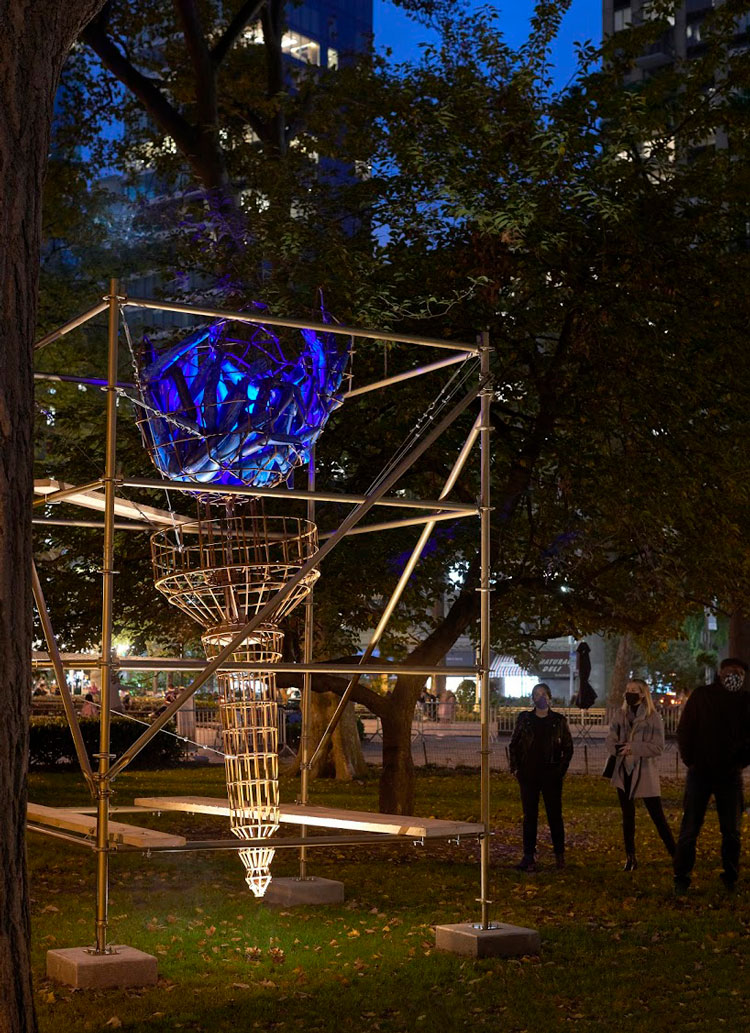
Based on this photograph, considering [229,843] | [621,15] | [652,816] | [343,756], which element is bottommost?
[343,756]

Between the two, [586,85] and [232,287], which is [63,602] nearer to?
[232,287]

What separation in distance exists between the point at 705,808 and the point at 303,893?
3285mm

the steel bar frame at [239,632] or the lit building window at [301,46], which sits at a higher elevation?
the lit building window at [301,46]

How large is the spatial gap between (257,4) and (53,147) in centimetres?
592

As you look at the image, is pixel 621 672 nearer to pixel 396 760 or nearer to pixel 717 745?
pixel 396 760

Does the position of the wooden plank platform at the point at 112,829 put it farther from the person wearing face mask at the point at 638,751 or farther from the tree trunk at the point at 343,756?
the tree trunk at the point at 343,756

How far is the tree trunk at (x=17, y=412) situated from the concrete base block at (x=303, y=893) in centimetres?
605

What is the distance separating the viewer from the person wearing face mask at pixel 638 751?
44.5ft

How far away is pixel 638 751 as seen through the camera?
1357 centimetres

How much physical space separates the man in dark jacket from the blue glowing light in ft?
15.9

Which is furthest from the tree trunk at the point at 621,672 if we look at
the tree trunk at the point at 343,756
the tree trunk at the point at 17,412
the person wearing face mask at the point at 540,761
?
the tree trunk at the point at 17,412

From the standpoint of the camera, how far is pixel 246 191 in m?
25.2

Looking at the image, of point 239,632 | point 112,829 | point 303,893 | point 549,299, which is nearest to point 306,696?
point 303,893

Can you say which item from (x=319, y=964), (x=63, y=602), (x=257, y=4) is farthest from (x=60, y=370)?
(x=319, y=964)
